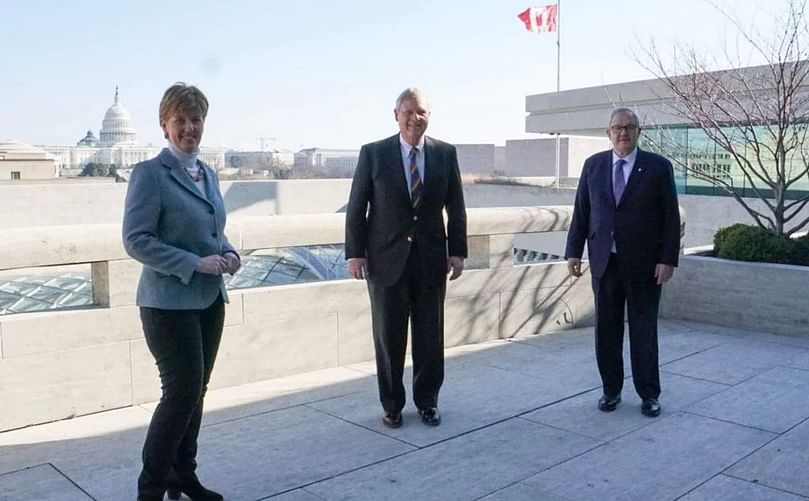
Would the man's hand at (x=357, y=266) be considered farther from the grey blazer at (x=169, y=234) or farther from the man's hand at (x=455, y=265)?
the grey blazer at (x=169, y=234)

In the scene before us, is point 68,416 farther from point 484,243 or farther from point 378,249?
point 484,243

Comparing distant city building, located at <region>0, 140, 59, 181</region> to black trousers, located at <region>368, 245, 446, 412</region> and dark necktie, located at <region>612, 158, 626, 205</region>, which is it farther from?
dark necktie, located at <region>612, 158, 626, 205</region>

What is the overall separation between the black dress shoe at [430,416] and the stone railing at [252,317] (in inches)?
59.7

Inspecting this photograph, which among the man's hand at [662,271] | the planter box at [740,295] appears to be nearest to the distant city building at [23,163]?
the planter box at [740,295]

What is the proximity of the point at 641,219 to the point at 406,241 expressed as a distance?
1.56 metres

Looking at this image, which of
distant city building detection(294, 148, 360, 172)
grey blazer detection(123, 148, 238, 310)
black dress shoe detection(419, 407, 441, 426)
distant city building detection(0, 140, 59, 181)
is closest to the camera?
grey blazer detection(123, 148, 238, 310)

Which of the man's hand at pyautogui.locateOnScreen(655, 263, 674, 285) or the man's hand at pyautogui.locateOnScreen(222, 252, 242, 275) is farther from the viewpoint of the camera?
the man's hand at pyautogui.locateOnScreen(655, 263, 674, 285)

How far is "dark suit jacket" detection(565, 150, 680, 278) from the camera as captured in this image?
207 inches

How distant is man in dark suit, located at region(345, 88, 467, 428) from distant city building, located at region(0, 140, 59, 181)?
55310 mm

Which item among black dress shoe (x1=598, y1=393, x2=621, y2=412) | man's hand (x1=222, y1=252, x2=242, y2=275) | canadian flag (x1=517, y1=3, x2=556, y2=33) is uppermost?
canadian flag (x1=517, y1=3, x2=556, y2=33)

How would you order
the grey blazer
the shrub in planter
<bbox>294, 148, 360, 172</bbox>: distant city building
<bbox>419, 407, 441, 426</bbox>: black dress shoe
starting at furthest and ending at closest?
<bbox>294, 148, 360, 172</bbox>: distant city building < the shrub in planter < <bbox>419, 407, 441, 426</bbox>: black dress shoe < the grey blazer

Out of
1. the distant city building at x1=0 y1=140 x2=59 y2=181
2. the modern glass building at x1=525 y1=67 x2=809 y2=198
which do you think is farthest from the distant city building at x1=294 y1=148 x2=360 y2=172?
the modern glass building at x1=525 y1=67 x2=809 y2=198

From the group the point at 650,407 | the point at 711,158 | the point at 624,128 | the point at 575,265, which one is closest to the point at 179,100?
the point at 624,128

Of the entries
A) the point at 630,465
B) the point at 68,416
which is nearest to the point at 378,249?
the point at 630,465
